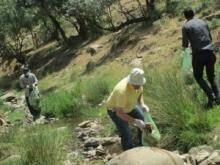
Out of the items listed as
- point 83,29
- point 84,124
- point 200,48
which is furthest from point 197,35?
point 83,29

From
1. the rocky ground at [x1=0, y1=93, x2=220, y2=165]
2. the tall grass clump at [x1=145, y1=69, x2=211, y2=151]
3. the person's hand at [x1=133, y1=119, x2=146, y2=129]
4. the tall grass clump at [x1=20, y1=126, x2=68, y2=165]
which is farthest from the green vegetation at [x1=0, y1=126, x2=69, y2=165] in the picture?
the tall grass clump at [x1=145, y1=69, x2=211, y2=151]

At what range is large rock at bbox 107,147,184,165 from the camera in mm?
8484

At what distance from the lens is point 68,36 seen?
40.4 metres

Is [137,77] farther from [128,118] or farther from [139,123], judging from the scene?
[139,123]

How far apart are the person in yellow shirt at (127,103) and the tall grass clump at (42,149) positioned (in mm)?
1066

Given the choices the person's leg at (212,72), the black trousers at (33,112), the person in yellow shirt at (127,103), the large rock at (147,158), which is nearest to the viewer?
the large rock at (147,158)

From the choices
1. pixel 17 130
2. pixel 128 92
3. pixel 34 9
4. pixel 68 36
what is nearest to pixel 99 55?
pixel 34 9

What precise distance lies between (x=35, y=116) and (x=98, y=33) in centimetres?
1495

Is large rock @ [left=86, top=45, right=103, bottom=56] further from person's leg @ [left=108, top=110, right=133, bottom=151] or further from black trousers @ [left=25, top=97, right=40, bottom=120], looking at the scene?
person's leg @ [left=108, top=110, right=133, bottom=151]

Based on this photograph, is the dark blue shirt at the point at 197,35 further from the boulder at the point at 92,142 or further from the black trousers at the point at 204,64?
the boulder at the point at 92,142

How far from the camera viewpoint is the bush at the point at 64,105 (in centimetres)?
1878

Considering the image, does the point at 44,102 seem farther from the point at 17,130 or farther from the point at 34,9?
the point at 34,9

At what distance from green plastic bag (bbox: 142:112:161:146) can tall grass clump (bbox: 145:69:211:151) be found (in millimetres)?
562

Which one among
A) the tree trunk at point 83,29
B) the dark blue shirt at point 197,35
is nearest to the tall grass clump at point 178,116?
the dark blue shirt at point 197,35
